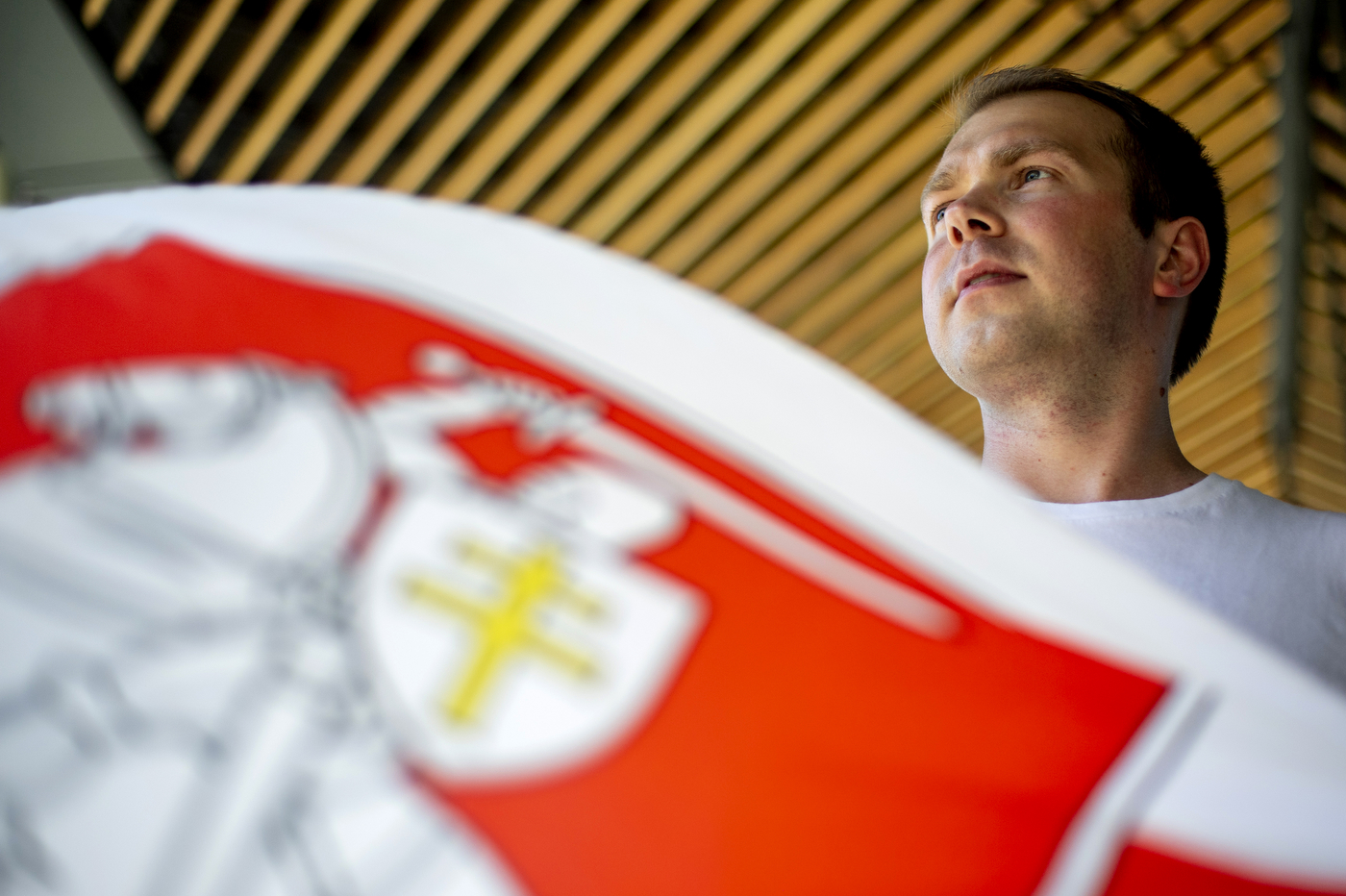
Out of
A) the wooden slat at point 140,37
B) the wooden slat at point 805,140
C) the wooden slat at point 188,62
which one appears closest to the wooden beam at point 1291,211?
the wooden slat at point 805,140

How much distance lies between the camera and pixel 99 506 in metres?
0.35

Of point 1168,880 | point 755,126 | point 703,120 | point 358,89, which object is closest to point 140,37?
point 358,89

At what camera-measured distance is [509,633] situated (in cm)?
35

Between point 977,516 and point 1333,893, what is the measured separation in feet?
0.66

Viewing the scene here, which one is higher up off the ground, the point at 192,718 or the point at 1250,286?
the point at 1250,286

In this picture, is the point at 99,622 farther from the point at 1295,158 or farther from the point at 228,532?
the point at 1295,158

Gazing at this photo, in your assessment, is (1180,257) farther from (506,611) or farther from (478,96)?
(478,96)

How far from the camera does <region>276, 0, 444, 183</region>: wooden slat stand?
2006mm

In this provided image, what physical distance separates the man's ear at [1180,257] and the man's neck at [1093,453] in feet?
0.51

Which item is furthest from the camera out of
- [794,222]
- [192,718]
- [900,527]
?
[794,222]

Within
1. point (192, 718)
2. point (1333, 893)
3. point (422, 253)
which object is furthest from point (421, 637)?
point (1333, 893)

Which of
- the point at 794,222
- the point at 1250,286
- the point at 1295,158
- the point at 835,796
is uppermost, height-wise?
the point at 1295,158

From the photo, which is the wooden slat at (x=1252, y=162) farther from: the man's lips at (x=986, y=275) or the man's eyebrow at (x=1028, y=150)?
the man's lips at (x=986, y=275)

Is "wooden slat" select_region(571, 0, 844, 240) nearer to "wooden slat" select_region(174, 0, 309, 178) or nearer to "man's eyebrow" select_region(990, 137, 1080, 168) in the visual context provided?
"wooden slat" select_region(174, 0, 309, 178)
